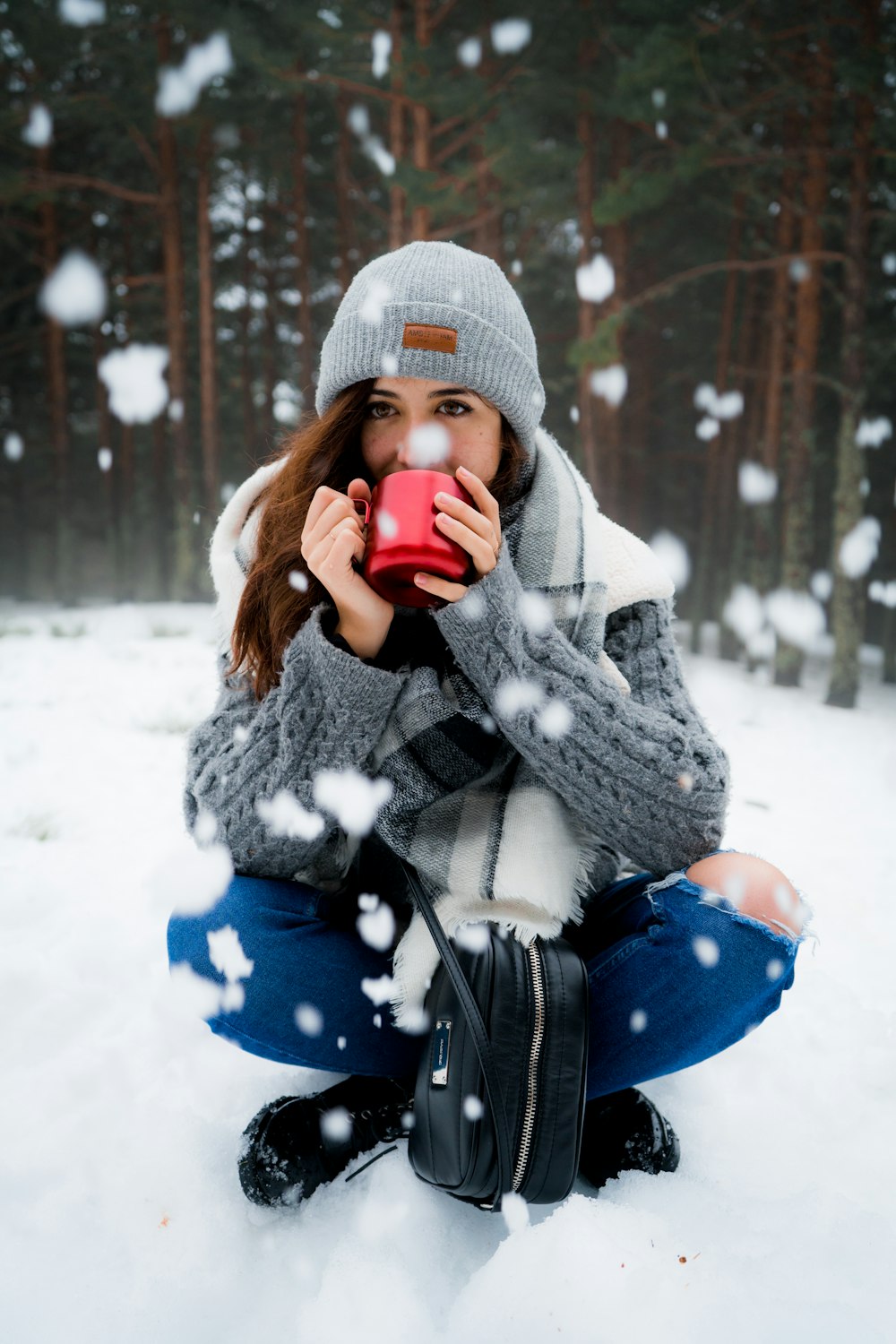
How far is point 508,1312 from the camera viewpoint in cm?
119

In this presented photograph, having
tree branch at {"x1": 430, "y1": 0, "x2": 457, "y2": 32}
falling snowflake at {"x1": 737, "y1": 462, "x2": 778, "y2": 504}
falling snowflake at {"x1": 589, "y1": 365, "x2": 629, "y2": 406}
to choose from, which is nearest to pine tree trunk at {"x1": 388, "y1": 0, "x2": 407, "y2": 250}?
tree branch at {"x1": 430, "y1": 0, "x2": 457, "y2": 32}

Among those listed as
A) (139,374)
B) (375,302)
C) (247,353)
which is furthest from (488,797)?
(139,374)

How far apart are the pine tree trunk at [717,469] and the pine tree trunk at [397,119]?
16.5ft

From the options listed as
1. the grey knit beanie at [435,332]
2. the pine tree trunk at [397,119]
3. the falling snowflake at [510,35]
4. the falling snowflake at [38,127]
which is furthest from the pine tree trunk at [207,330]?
the grey knit beanie at [435,332]

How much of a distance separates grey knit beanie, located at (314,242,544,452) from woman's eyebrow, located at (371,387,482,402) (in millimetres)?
12

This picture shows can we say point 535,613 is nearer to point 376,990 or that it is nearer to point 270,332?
point 376,990

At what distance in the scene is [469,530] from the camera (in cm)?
140

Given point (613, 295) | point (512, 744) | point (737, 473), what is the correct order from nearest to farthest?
point (512, 744) → point (613, 295) → point (737, 473)

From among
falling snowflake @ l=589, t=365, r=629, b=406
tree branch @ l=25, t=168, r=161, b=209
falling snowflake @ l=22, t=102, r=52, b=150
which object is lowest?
falling snowflake @ l=589, t=365, r=629, b=406

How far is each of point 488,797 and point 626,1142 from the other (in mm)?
733

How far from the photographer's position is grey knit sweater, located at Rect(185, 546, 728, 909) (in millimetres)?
1465

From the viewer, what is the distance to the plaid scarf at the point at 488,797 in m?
1.50

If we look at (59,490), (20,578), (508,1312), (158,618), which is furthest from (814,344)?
(20,578)

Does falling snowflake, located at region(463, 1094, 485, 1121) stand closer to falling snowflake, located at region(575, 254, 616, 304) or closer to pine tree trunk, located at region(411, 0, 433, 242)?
pine tree trunk, located at region(411, 0, 433, 242)
